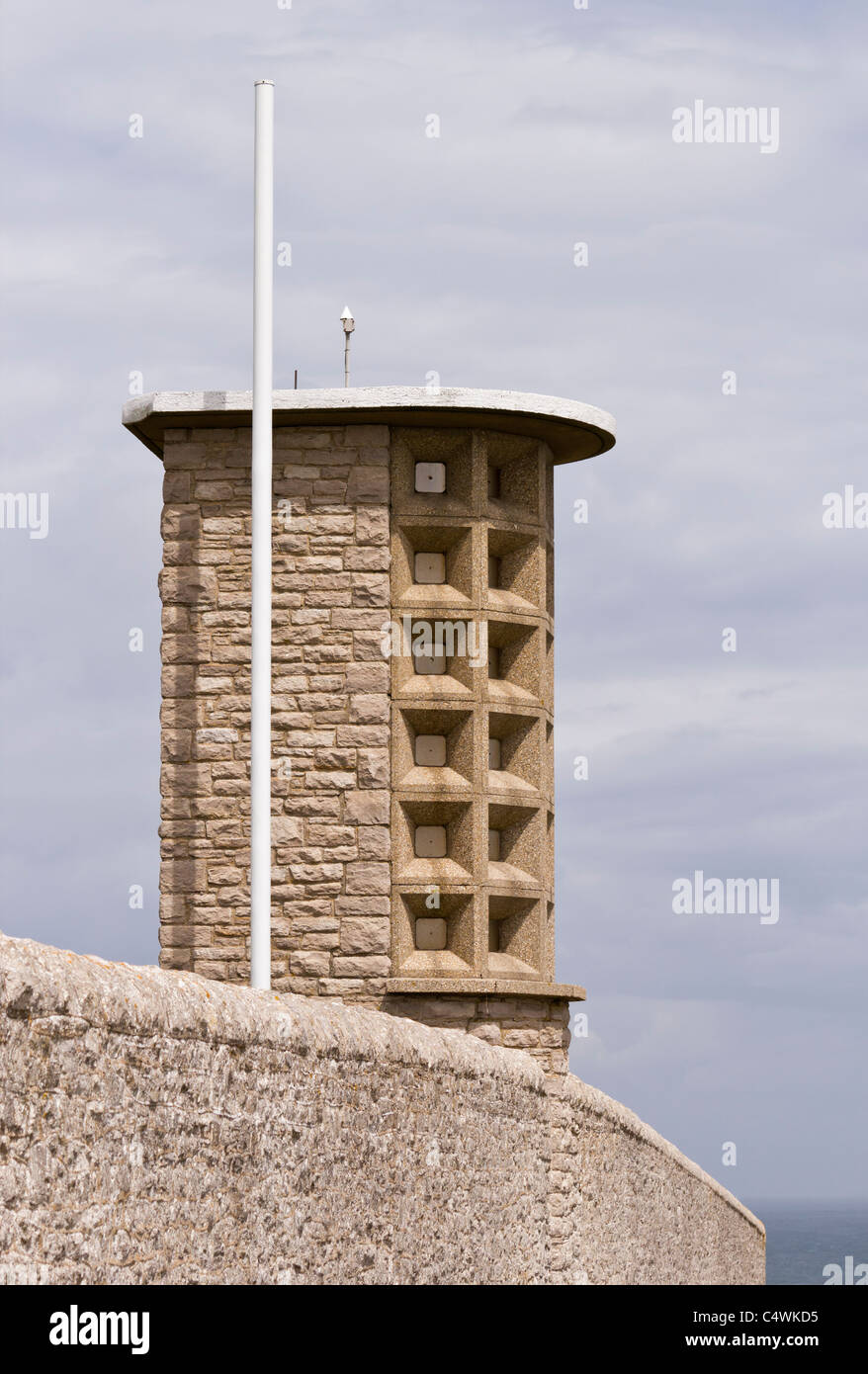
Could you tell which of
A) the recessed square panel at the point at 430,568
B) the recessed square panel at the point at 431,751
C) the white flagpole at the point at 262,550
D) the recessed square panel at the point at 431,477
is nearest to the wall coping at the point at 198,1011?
the white flagpole at the point at 262,550

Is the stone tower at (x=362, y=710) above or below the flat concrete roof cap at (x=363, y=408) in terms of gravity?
below

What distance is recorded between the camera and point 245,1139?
729 centimetres

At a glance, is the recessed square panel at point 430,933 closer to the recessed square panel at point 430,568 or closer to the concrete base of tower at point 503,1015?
the concrete base of tower at point 503,1015

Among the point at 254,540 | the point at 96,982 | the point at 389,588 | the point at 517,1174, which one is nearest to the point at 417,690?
the point at 389,588

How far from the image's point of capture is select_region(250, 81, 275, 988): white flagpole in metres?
13.1

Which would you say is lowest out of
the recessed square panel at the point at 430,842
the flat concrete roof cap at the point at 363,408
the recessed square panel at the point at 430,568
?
the recessed square panel at the point at 430,842

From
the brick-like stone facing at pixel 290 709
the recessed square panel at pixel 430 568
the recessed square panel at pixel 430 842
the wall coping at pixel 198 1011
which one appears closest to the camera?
the wall coping at pixel 198 1011

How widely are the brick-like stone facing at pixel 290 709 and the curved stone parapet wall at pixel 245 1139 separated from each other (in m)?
1.93

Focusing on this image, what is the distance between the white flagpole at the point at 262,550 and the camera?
1312 cm

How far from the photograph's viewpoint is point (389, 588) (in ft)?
47.1

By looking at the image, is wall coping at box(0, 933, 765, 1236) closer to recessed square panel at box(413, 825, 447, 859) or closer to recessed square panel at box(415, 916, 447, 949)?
recessed square panel at box(415, 916, 447, 949)

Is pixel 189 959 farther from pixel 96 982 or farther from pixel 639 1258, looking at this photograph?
pixel 96 982

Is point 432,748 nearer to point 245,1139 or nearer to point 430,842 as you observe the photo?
point 430,842

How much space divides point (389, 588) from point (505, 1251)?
467 cm
